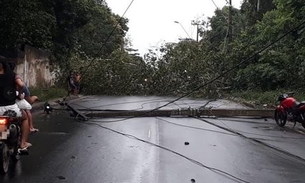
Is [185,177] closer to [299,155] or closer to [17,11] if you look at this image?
[299,155]

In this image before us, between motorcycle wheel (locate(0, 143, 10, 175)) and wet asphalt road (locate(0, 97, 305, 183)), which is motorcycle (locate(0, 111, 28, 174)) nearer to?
motorcycle wheel (locate(0, 143, 10, 175))

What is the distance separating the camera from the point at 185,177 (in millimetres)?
7266

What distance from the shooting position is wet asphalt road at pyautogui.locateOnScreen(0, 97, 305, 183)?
737 cm

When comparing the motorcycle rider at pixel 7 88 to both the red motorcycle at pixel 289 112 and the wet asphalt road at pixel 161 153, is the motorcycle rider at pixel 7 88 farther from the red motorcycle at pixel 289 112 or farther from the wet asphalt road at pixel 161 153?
the red motorcycle at pixel 289 112

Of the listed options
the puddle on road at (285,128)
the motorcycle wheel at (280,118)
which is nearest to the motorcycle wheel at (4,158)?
the puddle on road at (285,128)

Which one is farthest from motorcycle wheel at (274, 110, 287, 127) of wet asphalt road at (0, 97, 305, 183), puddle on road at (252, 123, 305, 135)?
wet asphalt road at (0, 97, 305, 183)

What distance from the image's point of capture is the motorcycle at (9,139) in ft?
23.6

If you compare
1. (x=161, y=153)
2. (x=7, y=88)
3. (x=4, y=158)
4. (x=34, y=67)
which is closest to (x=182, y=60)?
(x=34, y=67)

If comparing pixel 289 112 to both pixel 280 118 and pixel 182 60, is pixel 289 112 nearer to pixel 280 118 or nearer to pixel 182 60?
pixel 280 118

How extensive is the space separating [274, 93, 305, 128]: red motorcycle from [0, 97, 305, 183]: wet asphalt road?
42 centimetres

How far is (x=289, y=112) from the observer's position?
14.9 metres

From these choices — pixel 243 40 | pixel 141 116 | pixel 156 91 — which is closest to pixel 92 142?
pixel 141 116

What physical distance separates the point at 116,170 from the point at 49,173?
3.56 feet

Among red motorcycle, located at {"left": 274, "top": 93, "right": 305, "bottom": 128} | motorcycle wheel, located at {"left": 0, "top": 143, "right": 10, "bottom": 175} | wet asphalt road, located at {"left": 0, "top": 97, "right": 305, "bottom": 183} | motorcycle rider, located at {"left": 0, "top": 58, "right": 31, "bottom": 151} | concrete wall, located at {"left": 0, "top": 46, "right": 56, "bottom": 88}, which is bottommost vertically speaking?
wet asphalt road, located at {"left": 0, "top": 97, "right": 305, "bottom": 183}
